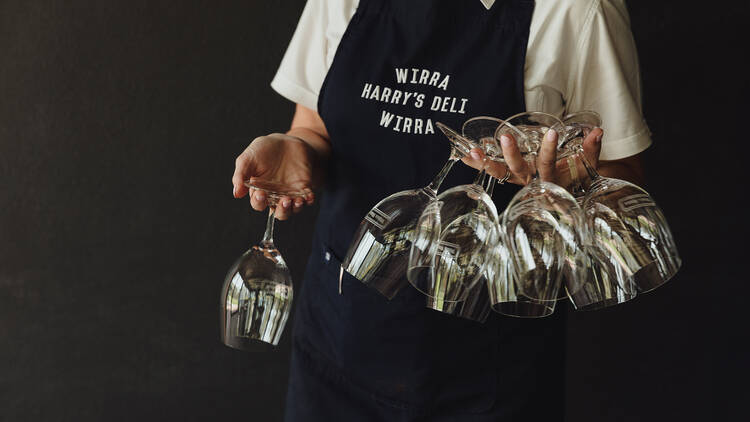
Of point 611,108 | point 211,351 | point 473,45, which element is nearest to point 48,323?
point 211,351

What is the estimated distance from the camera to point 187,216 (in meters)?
1.80

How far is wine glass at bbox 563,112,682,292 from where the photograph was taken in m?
0.65

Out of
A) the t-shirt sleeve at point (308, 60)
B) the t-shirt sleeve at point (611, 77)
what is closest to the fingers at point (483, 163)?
the t-shirt sleeve at point (611, 77)

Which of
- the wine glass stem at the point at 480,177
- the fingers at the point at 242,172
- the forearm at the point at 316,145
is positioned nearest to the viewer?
the wine glass stem at the point at 480,177

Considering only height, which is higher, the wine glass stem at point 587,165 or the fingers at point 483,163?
the wine glass stem at point 587,165

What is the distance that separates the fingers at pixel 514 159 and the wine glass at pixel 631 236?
7cm

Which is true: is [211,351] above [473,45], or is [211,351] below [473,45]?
below

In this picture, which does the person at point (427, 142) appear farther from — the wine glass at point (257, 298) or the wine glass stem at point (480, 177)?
the wine glass stem at point (480, 177)

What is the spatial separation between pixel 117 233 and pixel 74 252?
12 centimetres

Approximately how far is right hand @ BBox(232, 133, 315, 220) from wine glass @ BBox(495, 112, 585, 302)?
294 mm

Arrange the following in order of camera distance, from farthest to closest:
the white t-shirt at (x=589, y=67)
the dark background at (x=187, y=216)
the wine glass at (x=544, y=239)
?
the dark background at (x=187, y=216)
the white t-shirt at (x=589, y=67)
the wine glass at (x=544, y=239)

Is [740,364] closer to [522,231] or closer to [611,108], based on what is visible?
[611,108]

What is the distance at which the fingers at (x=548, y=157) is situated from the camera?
2.19ft

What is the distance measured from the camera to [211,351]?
1.88 metres
